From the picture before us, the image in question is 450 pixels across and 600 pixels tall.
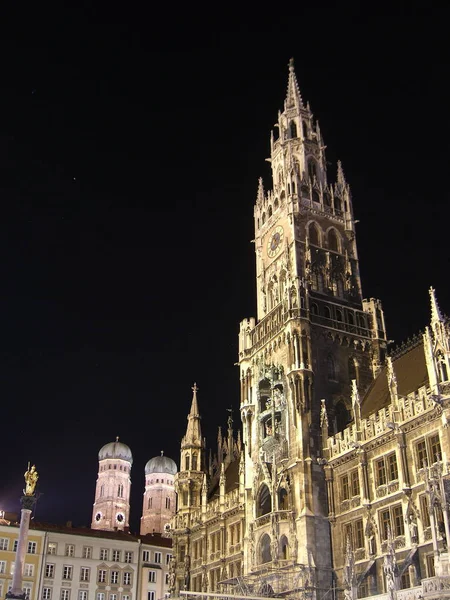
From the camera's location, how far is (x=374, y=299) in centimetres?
6281

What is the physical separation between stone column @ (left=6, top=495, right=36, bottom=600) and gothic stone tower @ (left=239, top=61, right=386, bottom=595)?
56.1 ft

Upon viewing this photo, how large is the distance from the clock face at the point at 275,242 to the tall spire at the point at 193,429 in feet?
71.9

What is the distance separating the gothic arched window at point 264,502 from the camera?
55.9 metres

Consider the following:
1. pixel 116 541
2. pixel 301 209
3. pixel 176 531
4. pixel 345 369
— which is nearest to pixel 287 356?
pixel 345 369

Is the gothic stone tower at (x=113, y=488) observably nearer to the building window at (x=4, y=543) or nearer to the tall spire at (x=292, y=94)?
the building window at (x=4, y=543)

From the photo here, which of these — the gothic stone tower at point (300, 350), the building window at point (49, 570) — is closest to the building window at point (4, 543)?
the building window at point (49, 570)

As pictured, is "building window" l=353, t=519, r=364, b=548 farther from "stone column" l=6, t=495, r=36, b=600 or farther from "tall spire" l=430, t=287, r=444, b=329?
"stone column" l=6, t=495, r=36, b=600

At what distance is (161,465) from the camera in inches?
6565

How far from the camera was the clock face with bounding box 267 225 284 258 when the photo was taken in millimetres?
66125

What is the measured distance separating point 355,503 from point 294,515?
196 inches

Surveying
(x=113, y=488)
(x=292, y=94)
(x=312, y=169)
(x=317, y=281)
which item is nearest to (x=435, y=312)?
(x=317, y=281)

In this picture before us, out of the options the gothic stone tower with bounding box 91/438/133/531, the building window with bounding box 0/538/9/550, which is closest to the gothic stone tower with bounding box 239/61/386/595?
the building window with bounding box 0/538/9/550

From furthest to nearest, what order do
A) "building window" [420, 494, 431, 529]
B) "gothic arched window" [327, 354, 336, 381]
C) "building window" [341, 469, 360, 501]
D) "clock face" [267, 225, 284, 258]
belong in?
"clock face" [267, 225, 284, 258]
"gothic arched window" [327, 354, 336, 381]
"building window" [341, 469, 360, 501]
"building window" [420, 494, 431, 529]

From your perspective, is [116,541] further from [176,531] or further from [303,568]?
[303,568]
